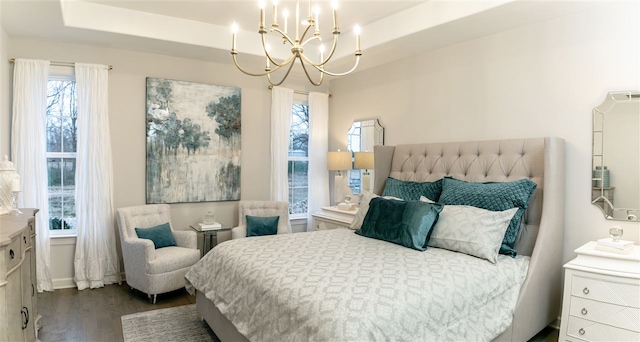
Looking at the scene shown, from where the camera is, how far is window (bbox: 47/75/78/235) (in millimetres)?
4012

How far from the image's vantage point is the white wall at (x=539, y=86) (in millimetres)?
2793

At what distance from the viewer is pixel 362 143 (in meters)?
4.96

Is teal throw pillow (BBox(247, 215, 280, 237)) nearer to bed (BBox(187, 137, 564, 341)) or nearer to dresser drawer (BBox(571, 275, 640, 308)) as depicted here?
bed (BBox(187, 137, 564, 341))

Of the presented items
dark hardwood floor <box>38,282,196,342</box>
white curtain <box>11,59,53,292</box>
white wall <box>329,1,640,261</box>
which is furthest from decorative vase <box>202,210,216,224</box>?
white wall <box>329,1,640,261</box>

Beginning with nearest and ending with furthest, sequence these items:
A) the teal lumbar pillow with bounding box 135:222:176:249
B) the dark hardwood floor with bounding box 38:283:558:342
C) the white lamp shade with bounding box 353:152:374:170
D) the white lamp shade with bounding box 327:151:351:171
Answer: the dark hardwood floor with bounding box 38:283:558:342, the teal lumbar pillow with bounding box 135:222:176:249, the white lamp shade with bounding box 353:152:374:170, the white lamp shade with bounding box 327:151:351:171

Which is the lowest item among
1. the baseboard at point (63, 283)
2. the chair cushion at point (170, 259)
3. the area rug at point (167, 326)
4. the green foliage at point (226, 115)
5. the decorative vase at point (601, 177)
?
the area rug at point (167, 326)

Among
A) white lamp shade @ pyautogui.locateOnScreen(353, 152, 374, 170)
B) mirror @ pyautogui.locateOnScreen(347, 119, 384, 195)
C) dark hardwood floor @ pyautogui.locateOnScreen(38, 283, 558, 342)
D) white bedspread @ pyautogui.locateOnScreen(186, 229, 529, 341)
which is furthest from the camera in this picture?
mirror @ pyautogui.locateOnScreen(347, 119, 384, 195)

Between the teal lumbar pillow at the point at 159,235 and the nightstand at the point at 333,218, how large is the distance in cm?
171

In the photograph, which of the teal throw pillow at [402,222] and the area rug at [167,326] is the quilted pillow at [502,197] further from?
the area rug at [167,326]

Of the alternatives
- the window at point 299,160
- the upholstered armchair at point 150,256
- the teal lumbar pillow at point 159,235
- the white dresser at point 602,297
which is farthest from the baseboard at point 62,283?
the white dresser at point 602,297

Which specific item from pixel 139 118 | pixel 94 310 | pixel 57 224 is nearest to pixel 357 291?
pixel 94 310

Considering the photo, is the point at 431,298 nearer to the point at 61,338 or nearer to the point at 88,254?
the point at 61,338

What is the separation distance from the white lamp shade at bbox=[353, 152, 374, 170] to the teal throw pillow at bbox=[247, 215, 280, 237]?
122 centimetres

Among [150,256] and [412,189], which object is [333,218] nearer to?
[412,189]
